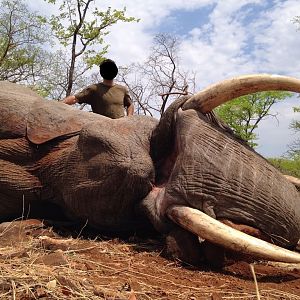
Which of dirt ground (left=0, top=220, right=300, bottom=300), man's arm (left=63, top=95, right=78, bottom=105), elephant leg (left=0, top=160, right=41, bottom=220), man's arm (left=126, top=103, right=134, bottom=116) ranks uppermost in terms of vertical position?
man's arm (left=126, top=103, right=134, bottom=116)

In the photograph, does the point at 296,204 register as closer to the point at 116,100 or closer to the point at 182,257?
the point at 182,257

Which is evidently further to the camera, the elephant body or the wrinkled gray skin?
the elephant body

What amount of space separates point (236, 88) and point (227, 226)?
106cm

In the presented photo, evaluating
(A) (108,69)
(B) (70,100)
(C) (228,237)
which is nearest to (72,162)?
(C) (228,237)

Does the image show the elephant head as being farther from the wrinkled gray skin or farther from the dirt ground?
the dirt ground

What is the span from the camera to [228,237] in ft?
10.7

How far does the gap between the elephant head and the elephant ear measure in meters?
0.99

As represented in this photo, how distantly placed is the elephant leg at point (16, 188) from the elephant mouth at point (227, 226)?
1.36 metres

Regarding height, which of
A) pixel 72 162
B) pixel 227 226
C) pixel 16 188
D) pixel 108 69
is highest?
pixel 108 69

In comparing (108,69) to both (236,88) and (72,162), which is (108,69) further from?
(236,88)

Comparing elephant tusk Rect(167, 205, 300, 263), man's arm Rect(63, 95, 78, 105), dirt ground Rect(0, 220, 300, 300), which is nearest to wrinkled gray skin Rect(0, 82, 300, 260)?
elephant tusk Rect(167, 205, 300, 263)

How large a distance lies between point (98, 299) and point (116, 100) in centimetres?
546

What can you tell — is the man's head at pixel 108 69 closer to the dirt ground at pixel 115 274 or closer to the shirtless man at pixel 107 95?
the shirtless man at pixel 107 95

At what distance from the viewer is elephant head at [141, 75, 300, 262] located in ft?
11.9
